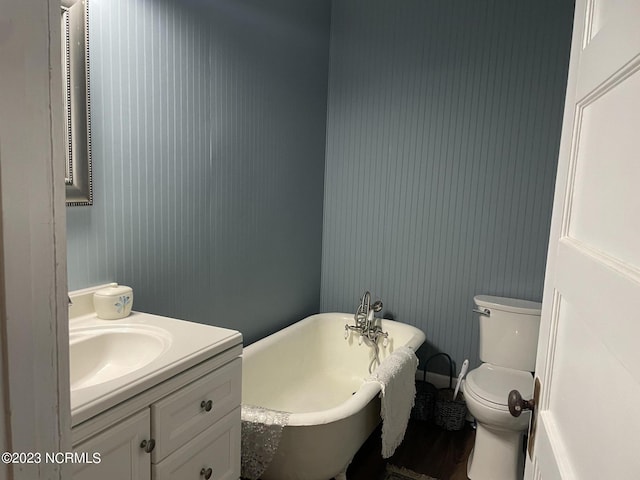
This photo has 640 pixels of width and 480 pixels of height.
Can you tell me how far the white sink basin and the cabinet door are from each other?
0.27m

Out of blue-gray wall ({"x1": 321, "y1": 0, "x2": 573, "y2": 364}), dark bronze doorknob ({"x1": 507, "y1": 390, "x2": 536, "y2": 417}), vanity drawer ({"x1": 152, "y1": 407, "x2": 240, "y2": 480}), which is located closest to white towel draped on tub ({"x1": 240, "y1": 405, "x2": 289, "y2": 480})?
vanity drawer ({"x1": 152, "y1": 407, "x2": 240, "y2": 480})

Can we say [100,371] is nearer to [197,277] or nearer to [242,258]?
[197,277]

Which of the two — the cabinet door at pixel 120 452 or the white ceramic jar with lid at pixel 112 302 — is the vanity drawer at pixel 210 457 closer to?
the cabinet door at pixel 120 452

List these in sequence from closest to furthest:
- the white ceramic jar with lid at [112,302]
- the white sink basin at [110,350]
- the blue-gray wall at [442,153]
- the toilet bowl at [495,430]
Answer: the white sink basin at [110,350], the white ceramic jar with lid at [112,302], the toilet bowl at [495,430], the blue-gray wall at [442,153]

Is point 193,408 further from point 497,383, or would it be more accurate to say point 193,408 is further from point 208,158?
point 497,383

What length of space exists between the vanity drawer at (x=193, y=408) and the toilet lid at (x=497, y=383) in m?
1.34

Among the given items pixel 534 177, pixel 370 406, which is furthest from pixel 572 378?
pixel 534 177

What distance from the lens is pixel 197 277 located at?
2.23 m

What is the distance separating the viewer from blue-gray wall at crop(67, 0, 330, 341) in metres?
1.76

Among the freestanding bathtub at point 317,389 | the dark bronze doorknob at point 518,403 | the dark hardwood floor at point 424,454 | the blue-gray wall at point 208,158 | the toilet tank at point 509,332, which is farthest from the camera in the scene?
the toilet tank at point 509,332

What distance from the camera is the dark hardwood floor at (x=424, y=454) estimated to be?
2379 millimetres

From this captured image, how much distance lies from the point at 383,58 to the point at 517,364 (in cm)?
200

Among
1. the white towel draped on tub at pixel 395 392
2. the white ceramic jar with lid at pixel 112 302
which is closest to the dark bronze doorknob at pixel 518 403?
the white towel draped on tub at pixel 395 392

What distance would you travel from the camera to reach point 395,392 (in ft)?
7.30
